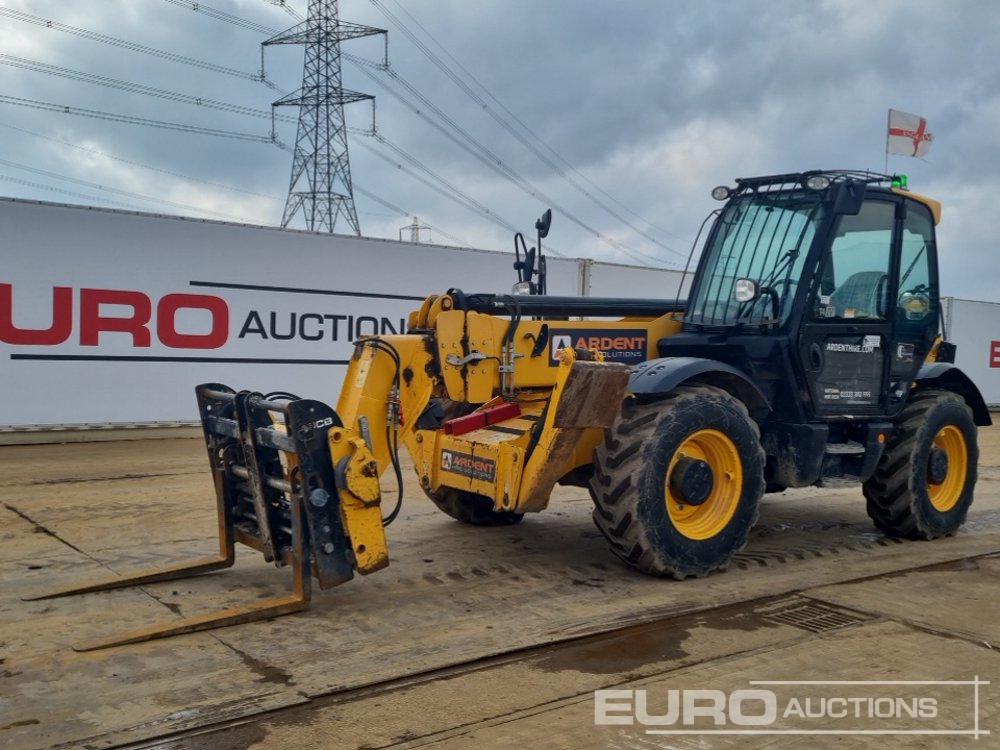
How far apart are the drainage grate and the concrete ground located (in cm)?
2

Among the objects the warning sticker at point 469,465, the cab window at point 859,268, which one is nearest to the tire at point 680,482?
the warning sticker at point 469,465

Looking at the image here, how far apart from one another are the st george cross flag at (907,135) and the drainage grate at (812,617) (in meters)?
4.03

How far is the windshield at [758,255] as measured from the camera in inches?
264

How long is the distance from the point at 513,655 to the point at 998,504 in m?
6.81

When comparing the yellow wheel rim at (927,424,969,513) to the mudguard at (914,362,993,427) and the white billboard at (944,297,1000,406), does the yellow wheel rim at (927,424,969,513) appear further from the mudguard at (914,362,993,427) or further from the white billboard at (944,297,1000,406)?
the white billboard at (944,297,1000,406)

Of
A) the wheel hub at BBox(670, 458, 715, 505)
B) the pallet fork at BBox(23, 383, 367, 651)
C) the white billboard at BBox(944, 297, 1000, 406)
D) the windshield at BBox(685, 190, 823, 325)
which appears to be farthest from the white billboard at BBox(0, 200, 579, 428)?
the white billboard at BBox(944, 297, 1000, 406)

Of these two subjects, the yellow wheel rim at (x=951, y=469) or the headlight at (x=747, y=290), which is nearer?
the headlight at (x=747, y=290)

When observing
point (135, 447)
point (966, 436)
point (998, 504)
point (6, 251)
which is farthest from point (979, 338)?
point (6, 251)

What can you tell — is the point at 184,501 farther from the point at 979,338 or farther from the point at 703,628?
the point at 979,338

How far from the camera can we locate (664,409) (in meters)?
5.83

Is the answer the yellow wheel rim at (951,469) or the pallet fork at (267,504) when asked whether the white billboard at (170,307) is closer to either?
the pallet fork at (267,504)

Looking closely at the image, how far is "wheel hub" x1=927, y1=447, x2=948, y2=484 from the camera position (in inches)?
291

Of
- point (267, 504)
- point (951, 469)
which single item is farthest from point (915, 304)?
point (267, 504)

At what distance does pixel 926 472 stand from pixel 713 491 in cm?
217
